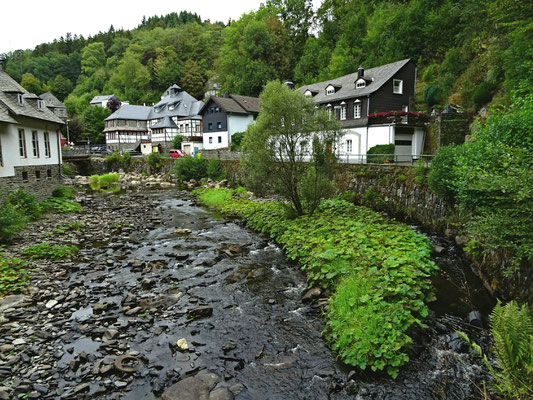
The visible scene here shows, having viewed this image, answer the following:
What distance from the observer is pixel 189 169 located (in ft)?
134

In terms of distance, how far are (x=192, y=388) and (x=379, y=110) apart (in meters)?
33.5

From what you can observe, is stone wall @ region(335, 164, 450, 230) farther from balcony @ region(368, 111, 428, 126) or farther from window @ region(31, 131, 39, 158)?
window @ region(31, 131, 39, 158)

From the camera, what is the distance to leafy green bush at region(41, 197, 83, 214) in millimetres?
22469

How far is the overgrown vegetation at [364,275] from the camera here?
765 cm

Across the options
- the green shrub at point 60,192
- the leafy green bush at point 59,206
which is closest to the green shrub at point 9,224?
the leafy green bush at point 59,206

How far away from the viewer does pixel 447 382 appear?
698cm

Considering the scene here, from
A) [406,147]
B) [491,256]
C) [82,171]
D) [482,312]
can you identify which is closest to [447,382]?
[482,312]

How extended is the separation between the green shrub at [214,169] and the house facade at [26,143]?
16.5 meters

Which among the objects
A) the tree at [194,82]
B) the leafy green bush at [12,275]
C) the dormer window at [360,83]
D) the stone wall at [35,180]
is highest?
the tree at [194,82]

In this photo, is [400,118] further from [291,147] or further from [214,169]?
[214,169]

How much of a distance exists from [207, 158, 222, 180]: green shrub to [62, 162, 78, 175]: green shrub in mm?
26434

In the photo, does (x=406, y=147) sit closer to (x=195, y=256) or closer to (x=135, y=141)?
(x=195, y=256)

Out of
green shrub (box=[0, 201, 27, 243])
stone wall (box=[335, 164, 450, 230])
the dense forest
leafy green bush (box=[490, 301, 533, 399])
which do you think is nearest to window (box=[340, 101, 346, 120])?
the dense forest

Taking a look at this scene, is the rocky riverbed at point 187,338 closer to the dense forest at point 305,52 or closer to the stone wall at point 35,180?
the stone wall at point 35,180
